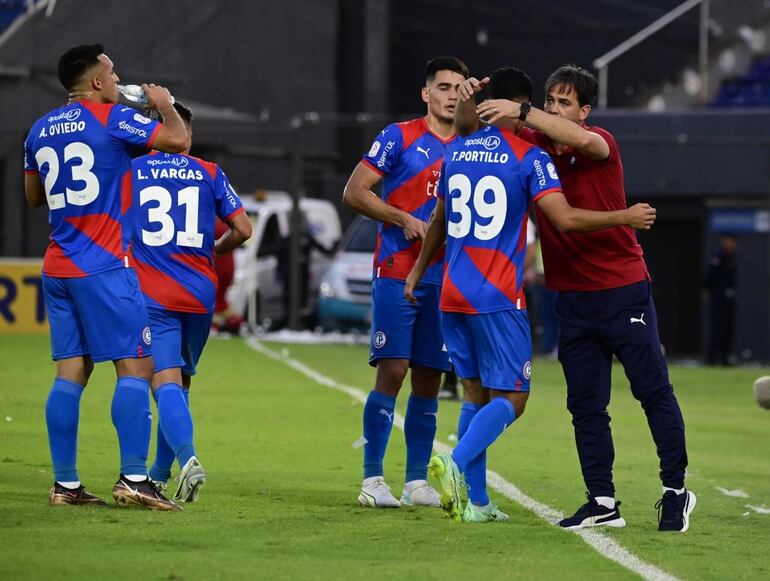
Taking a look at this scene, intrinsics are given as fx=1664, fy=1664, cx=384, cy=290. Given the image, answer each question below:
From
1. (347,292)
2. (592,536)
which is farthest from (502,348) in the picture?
(347,292)

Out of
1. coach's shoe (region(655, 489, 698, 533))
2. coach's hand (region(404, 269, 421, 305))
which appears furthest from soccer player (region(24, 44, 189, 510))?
coach's shoe (region(655, 489, 698, 533))

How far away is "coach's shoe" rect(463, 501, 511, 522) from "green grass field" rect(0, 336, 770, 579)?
10 cm

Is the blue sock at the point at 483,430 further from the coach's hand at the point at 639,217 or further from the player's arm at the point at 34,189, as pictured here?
the player's arm at the point at 34,189

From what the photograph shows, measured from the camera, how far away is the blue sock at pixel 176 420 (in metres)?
8.02

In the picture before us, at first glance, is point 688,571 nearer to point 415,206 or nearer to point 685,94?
point 415,206

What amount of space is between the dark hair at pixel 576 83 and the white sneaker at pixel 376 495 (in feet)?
7.24

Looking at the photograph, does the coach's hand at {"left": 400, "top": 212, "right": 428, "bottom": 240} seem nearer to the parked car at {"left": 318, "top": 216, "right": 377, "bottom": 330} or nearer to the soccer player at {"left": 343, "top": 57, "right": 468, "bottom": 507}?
the soccer player at {"left": 343, "top": 57, "right": 468, "bottom": 507}

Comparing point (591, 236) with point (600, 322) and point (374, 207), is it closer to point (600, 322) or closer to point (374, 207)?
point (600, 322)

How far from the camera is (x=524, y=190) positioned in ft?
25.5

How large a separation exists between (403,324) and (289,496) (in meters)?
1.10

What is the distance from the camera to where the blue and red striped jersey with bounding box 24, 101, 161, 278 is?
25.9 ft

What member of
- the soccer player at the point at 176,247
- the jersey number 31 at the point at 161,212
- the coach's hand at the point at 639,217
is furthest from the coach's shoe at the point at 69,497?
the coach's hand at the point at 639,217

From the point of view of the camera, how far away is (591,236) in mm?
7871

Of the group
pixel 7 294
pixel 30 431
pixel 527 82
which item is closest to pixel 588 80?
pixel 527 82
